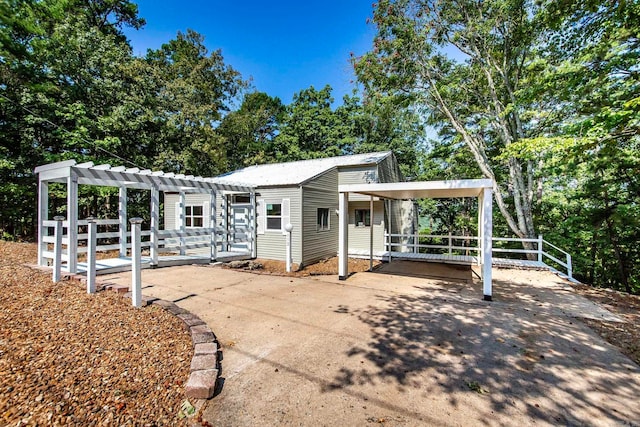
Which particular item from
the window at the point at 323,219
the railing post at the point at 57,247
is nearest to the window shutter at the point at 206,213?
the window at the point at 323,219

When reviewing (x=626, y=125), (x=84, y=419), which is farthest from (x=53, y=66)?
(x=626, y=125)

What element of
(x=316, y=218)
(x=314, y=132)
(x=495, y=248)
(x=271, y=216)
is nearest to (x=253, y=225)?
(x=271, y=216)

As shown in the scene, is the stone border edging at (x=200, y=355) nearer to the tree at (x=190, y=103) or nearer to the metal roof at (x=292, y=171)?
the metal roof at (x=292, y=171)

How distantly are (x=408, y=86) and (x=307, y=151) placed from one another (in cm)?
1285

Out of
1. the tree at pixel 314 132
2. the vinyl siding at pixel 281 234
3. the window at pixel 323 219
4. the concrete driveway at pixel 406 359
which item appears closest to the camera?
the concrete driveway at pixel 406 359

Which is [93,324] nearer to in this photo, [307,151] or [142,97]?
[142,97]

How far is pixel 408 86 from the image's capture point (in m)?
12.3

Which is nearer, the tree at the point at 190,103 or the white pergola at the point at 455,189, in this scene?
the white pergola at the point at 455,189

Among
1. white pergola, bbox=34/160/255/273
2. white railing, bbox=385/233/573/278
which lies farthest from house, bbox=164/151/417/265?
white pergola, bbox=34/160/255/273

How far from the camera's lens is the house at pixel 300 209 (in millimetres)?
10555

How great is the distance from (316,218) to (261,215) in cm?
219

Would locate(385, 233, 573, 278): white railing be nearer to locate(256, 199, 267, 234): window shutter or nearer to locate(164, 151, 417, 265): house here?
locate(164, 151, 417, 265): house

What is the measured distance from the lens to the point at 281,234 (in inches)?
423

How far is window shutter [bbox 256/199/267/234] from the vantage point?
11.1 metres
